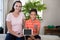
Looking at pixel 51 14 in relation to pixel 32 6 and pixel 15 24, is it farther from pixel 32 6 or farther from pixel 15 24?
pixel 15 24

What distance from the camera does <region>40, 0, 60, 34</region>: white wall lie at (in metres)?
5.25

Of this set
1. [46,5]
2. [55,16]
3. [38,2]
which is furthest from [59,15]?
[38,2]

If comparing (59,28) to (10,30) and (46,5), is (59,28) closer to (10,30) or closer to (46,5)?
(46,5)

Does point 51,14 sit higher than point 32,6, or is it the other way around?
A: point 32,6

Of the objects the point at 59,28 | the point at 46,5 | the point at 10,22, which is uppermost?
the point at 46,5

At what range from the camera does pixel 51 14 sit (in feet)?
17.4

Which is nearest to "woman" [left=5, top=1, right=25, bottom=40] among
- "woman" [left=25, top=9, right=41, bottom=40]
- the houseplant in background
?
"woman" [left=25, top=9, right=41, bottom=40]

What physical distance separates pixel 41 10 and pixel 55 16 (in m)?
0.68

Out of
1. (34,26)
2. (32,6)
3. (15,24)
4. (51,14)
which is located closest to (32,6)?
(32,6)

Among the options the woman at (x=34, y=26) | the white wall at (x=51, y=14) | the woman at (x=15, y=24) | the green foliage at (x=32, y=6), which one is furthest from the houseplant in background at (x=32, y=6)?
the woman at (x=15, y=24)

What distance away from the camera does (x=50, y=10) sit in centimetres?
526

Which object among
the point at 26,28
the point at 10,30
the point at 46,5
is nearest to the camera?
the point at 10,30

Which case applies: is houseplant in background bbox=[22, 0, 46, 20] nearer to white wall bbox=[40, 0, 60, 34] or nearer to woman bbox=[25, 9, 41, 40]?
white wall bbox=[40, 0, 60, 34]

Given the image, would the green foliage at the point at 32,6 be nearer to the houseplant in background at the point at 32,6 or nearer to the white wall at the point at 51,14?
the houseplant in background at the point at 32,6
